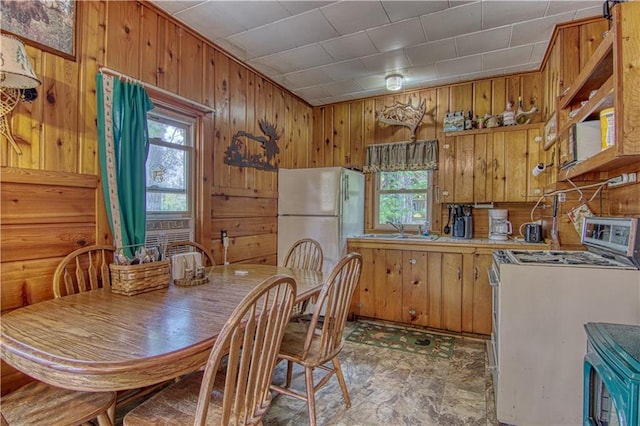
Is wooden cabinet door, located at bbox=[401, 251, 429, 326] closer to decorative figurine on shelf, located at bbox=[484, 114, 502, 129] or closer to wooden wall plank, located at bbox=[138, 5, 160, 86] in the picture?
decorative figurine on shelf, located at bbox=[484, 114, 502, 129]

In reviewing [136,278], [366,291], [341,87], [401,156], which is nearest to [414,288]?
[366,291]

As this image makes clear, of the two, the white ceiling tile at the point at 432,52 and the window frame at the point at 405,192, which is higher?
the white ceiling tile at the point at 432,52

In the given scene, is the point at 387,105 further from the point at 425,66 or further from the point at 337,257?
the point at 337,257

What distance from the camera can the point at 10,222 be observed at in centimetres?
161

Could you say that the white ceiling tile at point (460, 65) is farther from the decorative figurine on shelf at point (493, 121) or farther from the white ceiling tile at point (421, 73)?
the decorative figurine on shelf at point (493, 121)

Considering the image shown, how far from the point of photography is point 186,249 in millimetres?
2590

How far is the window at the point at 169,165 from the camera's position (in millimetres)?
2387

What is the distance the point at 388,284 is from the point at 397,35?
7.48ft

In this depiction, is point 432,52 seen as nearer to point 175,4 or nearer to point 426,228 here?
point 426,228

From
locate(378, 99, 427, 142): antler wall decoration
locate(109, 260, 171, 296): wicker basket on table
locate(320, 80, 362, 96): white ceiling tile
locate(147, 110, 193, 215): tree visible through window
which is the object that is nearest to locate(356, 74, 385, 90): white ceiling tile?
locate(320, 80, 362, 96): white ceiling tile

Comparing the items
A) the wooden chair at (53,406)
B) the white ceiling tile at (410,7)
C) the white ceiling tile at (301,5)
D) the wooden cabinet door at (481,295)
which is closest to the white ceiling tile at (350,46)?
the white ceiling tile at (410,7)

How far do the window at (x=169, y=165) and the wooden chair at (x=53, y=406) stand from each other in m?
1.28

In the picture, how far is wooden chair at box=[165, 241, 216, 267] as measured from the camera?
2.34 metres

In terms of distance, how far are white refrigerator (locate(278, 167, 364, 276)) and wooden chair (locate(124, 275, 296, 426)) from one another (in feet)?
6.55
